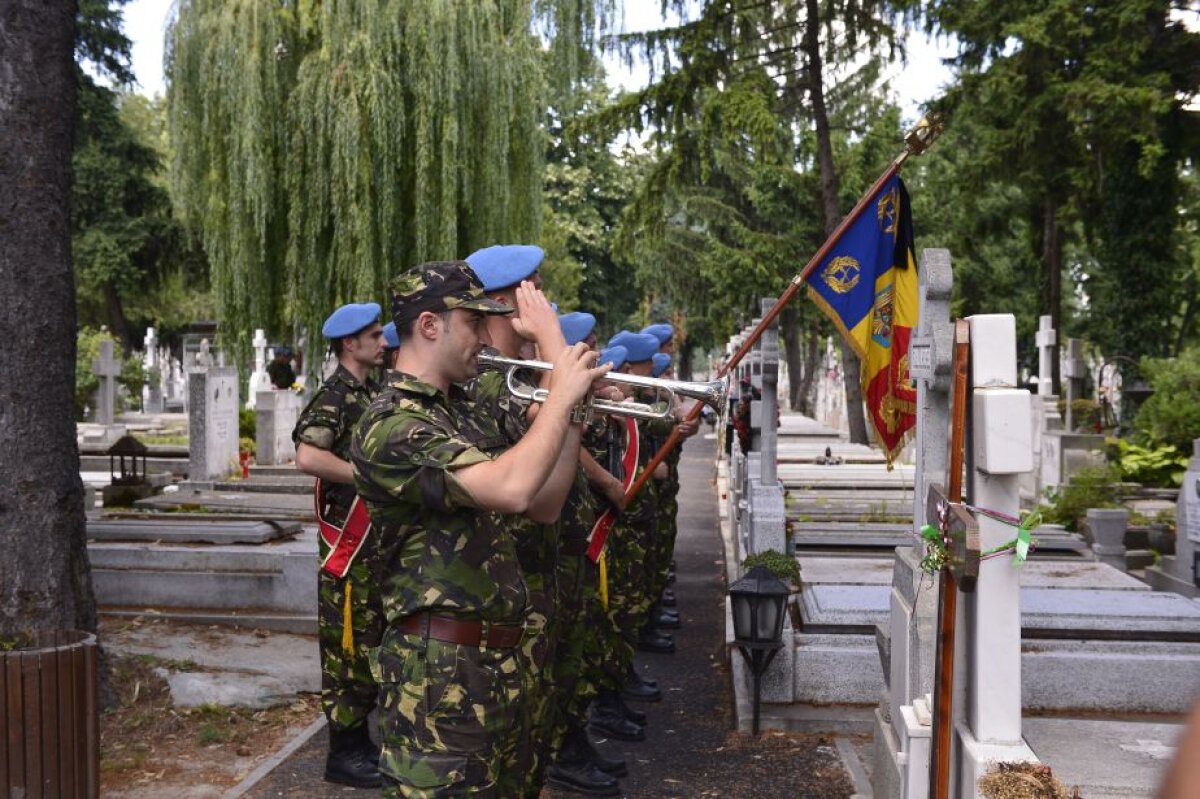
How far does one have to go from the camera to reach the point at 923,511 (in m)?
4.57

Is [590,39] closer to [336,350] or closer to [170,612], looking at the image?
[170,612]

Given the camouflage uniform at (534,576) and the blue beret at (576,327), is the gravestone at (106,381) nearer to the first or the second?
the blue beret at (576,327)

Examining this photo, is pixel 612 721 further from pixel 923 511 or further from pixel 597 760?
pixel 923 511

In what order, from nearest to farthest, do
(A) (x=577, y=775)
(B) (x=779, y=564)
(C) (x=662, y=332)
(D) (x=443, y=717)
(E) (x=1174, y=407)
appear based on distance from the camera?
(D) (x=443, y=717)
(A) (x=577, y=775)
(B) (x=779, y=564)
(C) (x=662, y=332)
(E) (x=1174, y=407)

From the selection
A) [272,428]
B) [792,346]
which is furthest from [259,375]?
[792,346]

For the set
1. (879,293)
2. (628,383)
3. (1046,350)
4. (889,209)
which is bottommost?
(628,383)

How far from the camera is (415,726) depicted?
354 centimetres

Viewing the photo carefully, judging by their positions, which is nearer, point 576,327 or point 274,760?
point 576,327

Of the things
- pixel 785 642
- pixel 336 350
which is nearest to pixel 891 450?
pixel 785 642

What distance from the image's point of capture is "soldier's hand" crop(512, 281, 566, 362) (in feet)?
12.3

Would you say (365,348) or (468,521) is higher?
(365,348)

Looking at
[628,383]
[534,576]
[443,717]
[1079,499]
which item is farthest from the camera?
[1079,499]

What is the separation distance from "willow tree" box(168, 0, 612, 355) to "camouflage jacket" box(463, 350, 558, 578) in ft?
35.8

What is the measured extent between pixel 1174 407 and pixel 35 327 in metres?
14.0
